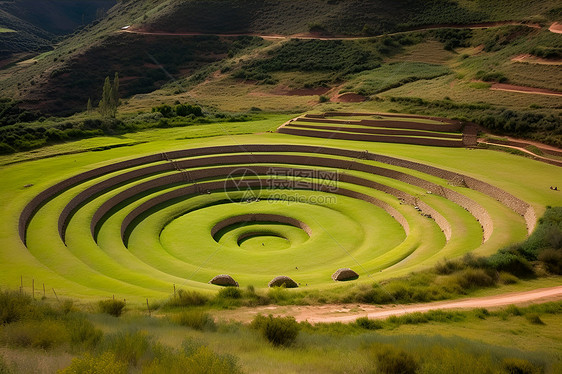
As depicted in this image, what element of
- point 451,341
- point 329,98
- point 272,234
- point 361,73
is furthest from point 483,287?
point 361,73

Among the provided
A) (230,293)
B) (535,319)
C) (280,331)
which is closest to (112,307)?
(230,293)

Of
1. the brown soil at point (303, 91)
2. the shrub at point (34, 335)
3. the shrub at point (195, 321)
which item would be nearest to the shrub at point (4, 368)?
the shrub at point (34, 335)

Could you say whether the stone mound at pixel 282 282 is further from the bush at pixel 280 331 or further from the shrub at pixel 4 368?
the shrub at pixel 4 368

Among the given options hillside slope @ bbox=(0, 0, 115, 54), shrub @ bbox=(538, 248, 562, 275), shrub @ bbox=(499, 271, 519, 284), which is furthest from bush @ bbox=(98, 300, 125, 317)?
hillside slope @ bbox=(0, 0, 115, 54)

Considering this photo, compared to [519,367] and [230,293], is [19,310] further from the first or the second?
[519,367]

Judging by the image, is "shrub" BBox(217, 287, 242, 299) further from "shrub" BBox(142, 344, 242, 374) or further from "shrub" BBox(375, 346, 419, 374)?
"shrub" BBox(375, 346, 419, 374)
